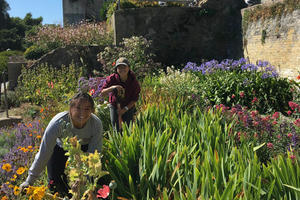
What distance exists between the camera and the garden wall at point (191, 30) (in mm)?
10719

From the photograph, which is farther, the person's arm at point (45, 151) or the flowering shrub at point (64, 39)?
the flowering shrub at point (64, 39)

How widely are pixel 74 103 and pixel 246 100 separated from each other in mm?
5013

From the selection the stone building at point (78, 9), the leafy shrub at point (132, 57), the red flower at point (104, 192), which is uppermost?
the stone building at point (78, 9)

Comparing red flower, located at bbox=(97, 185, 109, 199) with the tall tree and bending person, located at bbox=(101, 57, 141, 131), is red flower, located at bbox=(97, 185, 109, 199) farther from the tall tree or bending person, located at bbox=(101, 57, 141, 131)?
the tall tree

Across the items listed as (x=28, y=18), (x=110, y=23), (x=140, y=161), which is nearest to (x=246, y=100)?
(x=140, y=161)

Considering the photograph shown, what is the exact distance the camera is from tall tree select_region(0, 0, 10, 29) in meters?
31.7

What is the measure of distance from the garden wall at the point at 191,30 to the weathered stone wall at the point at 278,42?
2.68 feet

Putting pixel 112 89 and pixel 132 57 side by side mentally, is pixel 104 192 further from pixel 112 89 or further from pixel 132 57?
pixel 132 57

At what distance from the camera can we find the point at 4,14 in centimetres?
3228

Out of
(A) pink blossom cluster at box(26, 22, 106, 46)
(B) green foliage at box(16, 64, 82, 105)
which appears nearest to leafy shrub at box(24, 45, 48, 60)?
(A) pink blossom cluster at box(26, 22, 106, 46)

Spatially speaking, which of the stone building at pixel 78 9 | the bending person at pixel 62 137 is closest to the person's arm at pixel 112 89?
the bending person at pixel 62 137

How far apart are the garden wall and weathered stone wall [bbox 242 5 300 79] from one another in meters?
0.82

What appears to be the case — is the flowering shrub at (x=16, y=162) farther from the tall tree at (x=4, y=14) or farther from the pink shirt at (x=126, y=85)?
the tall tree at (x=4, y=14)

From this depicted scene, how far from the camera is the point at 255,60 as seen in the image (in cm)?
1010
